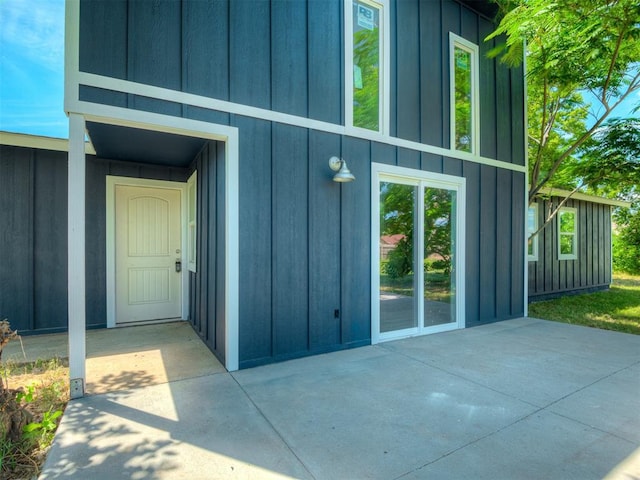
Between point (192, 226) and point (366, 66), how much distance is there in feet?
10.8

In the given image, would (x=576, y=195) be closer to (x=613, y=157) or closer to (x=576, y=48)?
(x=613, y=157)

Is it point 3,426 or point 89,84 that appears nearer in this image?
point 3,426

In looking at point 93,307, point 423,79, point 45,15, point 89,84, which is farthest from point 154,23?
point 93,307

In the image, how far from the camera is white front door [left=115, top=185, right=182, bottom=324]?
5062mm

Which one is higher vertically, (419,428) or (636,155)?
(636,155)

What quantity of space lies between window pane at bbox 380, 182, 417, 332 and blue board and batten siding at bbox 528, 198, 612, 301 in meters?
4.97

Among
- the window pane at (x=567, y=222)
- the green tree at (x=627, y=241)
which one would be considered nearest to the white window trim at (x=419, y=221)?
the window pane at (x=567, y=222)

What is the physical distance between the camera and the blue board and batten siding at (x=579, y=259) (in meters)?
8.24

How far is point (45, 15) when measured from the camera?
464cm

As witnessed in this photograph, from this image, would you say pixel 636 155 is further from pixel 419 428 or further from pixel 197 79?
pixel 197 79

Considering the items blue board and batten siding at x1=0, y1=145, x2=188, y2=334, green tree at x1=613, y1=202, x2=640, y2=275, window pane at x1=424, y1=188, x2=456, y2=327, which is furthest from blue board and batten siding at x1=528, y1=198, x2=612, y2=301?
blue board and batten siding at x1=0, y1=145, x2=188, y2=334

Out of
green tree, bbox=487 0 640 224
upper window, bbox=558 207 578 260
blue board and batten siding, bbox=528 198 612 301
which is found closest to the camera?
green tree, bbox=487 0 640 224

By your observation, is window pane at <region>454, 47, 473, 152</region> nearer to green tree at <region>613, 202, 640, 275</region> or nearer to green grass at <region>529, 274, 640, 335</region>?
green grass at <region>529, 274, 640, 335</region>

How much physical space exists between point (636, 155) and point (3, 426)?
8996 mm
